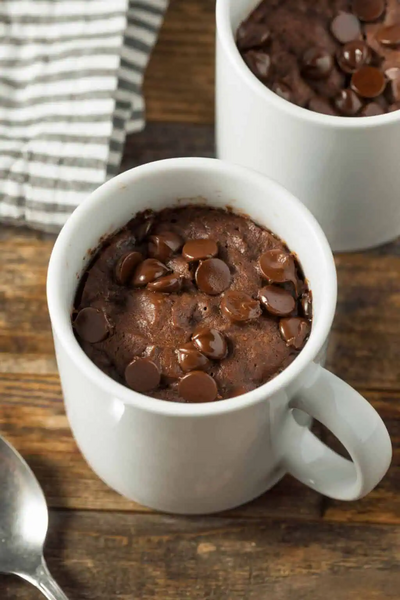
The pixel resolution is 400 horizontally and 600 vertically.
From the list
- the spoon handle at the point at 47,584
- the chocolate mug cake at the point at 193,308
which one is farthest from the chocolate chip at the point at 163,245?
the spoon handle at the point at 47,584

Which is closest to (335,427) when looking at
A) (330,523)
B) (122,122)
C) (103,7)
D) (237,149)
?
(330,523)

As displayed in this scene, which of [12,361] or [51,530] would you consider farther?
[12,361]

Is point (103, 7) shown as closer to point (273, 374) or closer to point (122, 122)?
point (122, 122)

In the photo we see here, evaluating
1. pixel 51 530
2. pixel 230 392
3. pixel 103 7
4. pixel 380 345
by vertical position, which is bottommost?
pixel 51 530

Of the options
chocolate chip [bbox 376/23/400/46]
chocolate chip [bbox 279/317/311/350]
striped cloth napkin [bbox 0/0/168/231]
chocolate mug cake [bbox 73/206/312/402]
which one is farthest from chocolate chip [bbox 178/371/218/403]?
chocolate chip [bbox 376/23/400/46]

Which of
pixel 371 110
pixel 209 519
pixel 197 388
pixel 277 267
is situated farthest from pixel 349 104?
pixel 209 519

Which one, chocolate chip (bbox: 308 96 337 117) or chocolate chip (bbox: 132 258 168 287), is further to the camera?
chocolate chip (bbox: 308 96 337 117)

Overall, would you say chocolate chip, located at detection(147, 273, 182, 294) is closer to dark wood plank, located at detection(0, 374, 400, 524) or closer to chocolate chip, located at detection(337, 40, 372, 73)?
dark wood plank, located at detection(0, 374, 400, 524)
